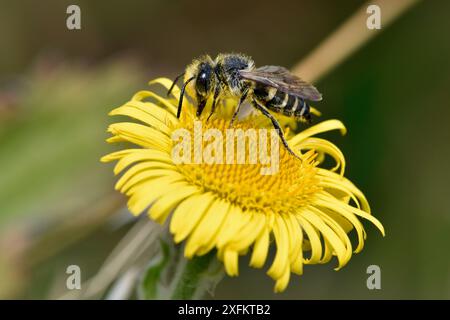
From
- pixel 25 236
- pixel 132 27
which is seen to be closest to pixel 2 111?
pixel 25 236

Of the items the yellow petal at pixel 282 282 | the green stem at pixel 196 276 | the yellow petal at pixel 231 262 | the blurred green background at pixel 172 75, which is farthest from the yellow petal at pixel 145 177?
the blurred green background at pixel 172 75

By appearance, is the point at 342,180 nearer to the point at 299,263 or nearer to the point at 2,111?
the point at 299,263

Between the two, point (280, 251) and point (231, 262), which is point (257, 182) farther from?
point (231, 262)

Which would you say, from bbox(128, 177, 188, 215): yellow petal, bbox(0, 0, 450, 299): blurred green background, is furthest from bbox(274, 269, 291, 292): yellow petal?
bbox(0, 0, 450, 299): blurred green background

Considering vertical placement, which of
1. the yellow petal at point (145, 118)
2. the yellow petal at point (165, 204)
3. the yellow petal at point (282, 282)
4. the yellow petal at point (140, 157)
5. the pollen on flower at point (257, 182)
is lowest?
the yellow petal at point (282, 282)

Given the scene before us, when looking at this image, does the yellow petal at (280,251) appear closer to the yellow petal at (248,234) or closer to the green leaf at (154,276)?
the yellow petal at (248,234)

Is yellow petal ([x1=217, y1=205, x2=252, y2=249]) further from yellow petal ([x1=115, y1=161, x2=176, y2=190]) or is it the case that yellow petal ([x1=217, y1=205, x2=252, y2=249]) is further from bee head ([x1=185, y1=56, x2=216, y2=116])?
bee head ([x1=185, y1=56, x2=216, y2=116])

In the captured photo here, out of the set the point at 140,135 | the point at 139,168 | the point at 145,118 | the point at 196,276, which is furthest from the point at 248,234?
the point at 145,118
